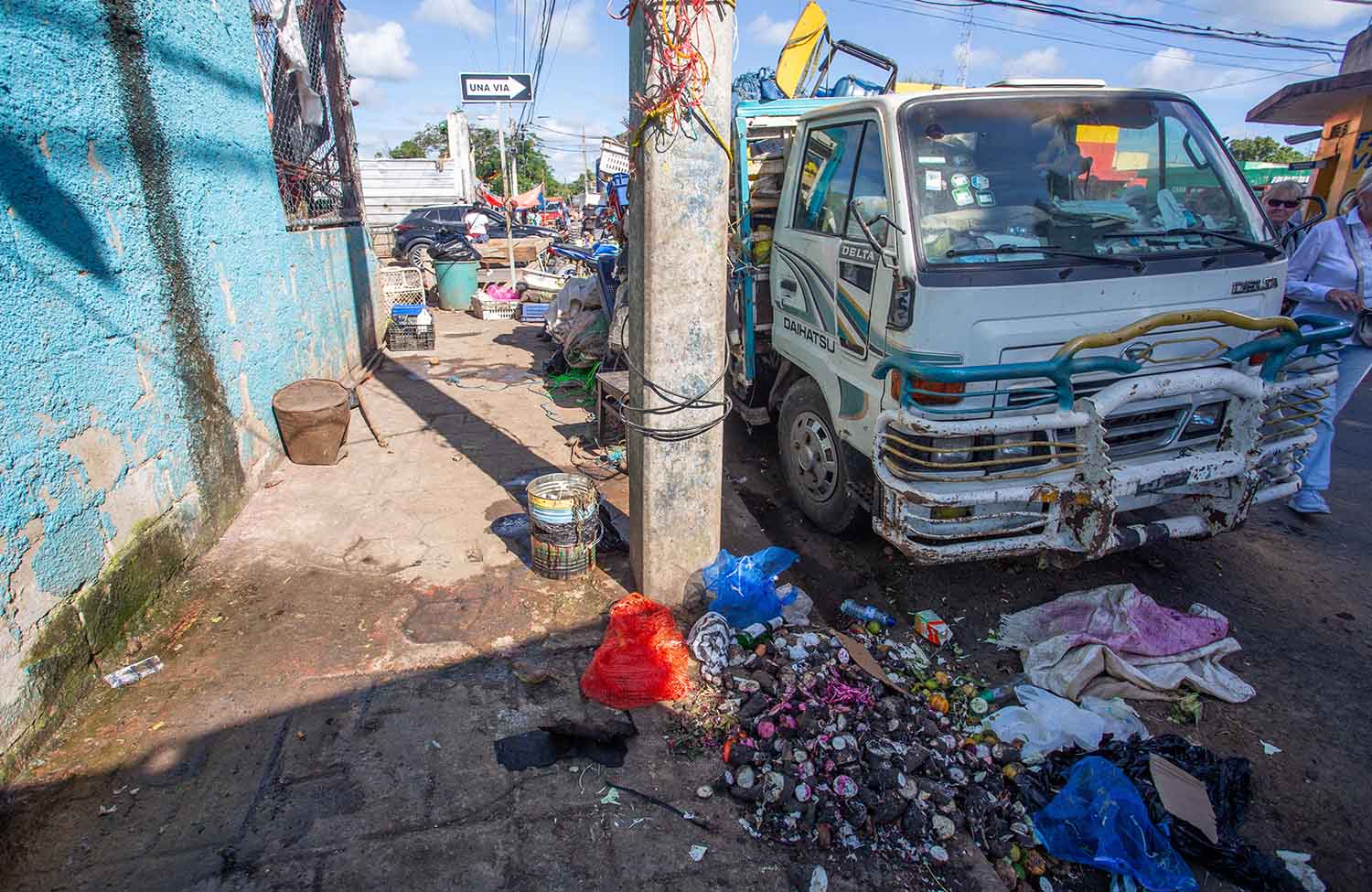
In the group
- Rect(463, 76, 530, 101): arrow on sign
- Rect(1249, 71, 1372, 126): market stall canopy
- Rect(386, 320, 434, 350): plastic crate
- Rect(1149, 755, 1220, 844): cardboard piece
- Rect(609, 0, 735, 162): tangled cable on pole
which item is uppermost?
Rect(463, 76, 530, 101): arrow on sign

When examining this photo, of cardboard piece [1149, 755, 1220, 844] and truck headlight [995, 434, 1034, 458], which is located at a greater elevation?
truck headlight [995, 434, 1034, 458]

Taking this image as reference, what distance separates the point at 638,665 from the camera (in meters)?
3.00

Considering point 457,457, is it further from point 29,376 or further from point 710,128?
point 710,128

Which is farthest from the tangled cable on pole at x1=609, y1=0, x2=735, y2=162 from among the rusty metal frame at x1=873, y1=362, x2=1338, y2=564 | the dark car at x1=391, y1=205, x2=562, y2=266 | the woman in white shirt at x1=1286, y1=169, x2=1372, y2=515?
the dark car at x1=391, y1=205, x2=562, y2=266

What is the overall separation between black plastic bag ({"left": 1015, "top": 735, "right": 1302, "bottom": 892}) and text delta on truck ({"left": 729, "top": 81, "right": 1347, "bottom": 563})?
819 millimetres

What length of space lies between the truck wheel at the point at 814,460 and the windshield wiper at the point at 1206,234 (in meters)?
1.71

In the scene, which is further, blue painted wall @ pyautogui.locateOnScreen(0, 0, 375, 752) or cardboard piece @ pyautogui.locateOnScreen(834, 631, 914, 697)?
cardboard piece @ pyautogui.locateOnScreen(834, 631, 914, 697)

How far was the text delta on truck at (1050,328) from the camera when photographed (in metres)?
3.06

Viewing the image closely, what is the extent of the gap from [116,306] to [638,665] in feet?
9.86

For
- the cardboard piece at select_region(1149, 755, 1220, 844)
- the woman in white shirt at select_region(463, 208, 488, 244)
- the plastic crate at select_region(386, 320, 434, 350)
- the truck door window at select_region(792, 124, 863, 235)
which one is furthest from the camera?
the woman in white shirt at select_region(463, 208, 488, 244)

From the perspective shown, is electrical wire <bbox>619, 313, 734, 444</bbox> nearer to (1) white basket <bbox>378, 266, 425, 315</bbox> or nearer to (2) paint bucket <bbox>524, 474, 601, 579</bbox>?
(2) paint bucket <bbox>524, 474, 601, 579</bbox>

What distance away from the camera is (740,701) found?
291 cm

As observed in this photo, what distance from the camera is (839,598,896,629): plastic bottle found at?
3.52m

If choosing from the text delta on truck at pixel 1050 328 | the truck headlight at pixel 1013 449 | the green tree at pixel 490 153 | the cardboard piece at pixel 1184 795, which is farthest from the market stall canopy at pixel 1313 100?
the green tree at pixel 490 153
